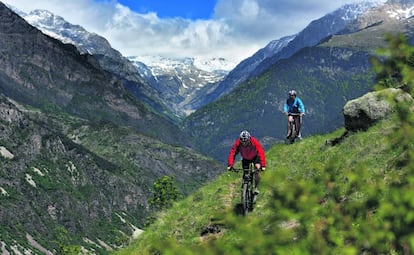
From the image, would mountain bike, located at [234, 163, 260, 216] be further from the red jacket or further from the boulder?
the boulder

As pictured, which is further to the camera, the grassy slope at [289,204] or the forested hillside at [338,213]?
the grassy slope at [289,204]

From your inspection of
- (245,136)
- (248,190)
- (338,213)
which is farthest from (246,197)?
(338,213)

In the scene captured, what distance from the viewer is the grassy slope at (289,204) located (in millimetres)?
5305

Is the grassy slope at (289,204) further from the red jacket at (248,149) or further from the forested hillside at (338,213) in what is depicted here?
the red jacket at (248,149)

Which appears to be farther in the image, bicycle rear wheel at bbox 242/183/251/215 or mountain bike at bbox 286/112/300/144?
mountain bike at bbox 286/112/300/144

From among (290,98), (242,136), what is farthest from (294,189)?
(290,98)

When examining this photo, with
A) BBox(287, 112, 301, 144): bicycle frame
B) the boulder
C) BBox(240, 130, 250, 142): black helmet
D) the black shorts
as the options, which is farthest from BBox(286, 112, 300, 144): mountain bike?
BBox(240, 130, 250, 142): black helmet

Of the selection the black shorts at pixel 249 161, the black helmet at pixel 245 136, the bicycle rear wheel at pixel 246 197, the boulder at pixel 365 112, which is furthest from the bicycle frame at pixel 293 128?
the black helmet at pixel 245 136

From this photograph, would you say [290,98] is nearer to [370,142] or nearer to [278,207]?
[370,142]

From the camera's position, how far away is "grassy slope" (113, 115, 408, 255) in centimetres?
530

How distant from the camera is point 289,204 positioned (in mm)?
5496

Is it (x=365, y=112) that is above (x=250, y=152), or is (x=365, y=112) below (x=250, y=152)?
above

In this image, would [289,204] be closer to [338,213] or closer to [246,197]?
[338,213]

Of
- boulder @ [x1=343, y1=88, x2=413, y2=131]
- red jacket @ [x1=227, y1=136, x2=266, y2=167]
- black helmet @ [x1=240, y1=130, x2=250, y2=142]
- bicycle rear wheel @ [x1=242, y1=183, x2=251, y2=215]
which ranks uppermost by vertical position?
boulder @ [x1=343, y1=88, x2=413, y2=131]
